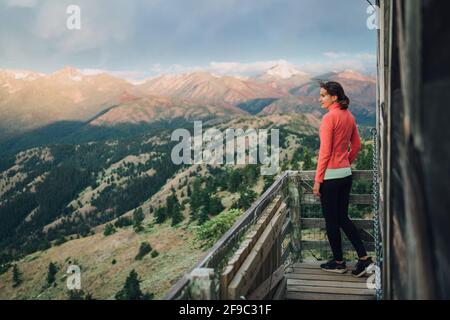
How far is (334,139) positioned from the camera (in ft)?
13.5

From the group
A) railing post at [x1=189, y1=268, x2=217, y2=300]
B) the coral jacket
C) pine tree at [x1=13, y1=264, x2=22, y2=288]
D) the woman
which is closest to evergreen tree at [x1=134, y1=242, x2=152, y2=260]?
pine tree at [x1=13, y1=264, x2=22, y2=288]

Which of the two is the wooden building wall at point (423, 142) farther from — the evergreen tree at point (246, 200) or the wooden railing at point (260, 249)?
the evergreen tree at point (246, 200)

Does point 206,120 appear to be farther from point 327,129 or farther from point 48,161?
point 327,129

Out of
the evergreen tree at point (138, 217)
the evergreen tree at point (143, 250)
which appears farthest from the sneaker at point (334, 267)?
the evergreen tree at point (138, 217)

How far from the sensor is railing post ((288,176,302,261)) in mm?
5301

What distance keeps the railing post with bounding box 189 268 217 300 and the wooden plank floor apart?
226 cm

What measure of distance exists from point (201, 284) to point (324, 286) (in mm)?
2519

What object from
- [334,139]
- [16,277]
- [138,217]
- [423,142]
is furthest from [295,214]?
[16,277]

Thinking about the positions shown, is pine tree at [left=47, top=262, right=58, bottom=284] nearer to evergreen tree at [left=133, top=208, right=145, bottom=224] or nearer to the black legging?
evergreen tree at [left=133, top=208, right=145, bottom=224]

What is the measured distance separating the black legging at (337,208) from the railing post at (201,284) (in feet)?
7.01

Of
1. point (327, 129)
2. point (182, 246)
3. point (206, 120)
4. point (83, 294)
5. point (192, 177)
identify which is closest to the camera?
point (327, 129)
